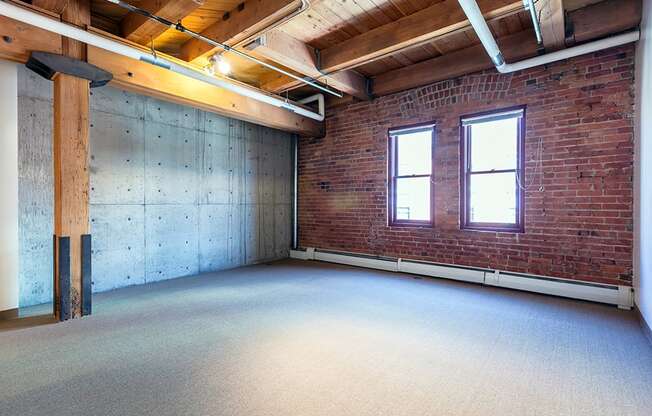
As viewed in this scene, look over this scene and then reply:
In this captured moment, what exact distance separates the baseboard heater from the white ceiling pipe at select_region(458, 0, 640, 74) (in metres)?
2.50

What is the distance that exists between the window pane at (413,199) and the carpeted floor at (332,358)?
5.29 ft

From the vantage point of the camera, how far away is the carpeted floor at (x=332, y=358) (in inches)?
71.2

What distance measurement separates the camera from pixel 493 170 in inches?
172

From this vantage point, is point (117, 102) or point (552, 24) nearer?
point (552, 24)

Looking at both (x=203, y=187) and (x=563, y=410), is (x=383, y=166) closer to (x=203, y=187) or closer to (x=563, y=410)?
(x=203, y=187)

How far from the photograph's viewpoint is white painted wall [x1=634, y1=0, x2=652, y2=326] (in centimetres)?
272

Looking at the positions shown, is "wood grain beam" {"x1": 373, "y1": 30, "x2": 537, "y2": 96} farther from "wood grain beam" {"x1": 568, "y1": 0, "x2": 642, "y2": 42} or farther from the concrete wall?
the concrete wall

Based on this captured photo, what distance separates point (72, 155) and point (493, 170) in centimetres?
480

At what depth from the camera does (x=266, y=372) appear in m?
2.13

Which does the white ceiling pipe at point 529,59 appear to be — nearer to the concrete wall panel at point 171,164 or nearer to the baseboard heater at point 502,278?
the baseboard heater at point 502,278

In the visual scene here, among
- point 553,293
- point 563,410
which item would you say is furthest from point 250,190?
point 563,410

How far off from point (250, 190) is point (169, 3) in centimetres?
338

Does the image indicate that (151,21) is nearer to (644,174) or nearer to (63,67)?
(63,67)

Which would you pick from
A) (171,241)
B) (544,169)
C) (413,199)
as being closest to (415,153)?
(413,199)
